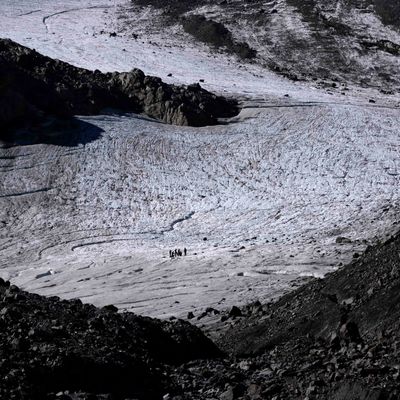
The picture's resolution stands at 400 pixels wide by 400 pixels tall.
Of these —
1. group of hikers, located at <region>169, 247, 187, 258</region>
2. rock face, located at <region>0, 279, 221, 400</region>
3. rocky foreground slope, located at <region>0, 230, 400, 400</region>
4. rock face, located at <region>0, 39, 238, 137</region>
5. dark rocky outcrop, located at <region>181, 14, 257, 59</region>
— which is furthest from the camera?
dark rocky outcrop, located at <region>181, 14, 257, 59</region>

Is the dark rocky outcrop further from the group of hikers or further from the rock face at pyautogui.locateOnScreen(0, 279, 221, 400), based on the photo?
the rock face at pyautogui.locateOnScreen(0, 279, 221, 400)

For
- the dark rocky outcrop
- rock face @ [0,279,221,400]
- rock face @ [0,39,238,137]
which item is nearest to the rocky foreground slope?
rock face @ [0,279,221,400]

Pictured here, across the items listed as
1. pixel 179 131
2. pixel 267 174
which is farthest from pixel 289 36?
pixel 267 174

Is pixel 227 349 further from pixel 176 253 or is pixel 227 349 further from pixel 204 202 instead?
pixel 204 202

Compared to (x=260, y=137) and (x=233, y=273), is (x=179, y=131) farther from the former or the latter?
(x=233, y=273)

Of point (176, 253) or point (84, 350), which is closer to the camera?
point (84, 350)

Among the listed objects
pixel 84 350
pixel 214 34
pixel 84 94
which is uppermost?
pixel 84 350

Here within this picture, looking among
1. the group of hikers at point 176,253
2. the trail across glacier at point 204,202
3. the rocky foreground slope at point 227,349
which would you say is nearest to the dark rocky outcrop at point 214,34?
the trail across glacier at point 204,202

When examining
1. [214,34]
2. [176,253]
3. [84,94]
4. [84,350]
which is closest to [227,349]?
[84,350]
